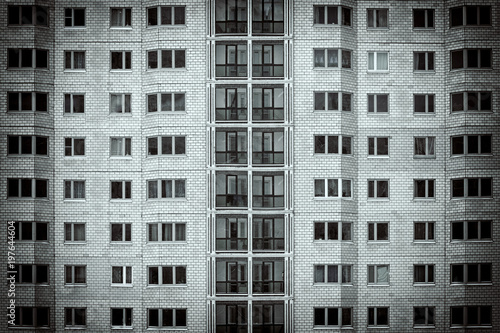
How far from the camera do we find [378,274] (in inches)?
1277

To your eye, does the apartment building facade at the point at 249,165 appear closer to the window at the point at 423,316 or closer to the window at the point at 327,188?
the window at the point at 423,316

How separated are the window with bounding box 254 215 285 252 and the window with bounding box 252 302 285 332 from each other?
11.4 feet

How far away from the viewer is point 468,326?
106 feet

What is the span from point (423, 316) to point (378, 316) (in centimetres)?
280

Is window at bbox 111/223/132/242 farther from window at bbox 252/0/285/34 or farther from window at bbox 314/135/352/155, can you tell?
window at bbox 252/0/285/34

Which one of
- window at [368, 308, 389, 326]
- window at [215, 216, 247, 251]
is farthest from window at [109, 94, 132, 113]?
window at [368, 308, 389, 326]

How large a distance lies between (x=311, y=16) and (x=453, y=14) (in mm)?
8878

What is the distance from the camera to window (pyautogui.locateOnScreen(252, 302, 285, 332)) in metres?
32.1

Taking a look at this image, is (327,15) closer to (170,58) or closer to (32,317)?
(170,58)

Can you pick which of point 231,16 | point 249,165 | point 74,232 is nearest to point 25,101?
point 74,232

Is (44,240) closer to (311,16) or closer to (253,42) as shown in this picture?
(253,42)

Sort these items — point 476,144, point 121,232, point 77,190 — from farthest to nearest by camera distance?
1. point 77,190
2. point 121,232
3. point 476,144

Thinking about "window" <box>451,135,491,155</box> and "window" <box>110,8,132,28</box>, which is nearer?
"window" <box>451,135,491,155</box>

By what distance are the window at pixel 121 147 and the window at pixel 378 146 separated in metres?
15.0
